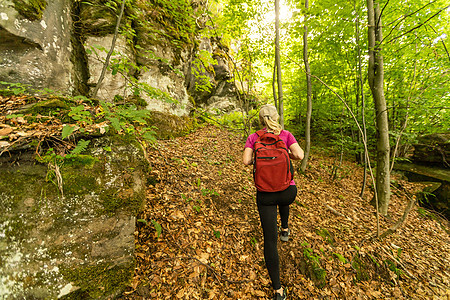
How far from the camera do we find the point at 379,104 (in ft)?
17.2

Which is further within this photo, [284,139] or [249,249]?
[249,249]

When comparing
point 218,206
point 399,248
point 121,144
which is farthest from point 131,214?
point 399,248

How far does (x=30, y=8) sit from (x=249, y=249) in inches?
258

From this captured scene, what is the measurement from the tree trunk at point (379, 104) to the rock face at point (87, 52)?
5527 millimetres

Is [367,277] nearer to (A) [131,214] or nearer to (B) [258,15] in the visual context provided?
(A) [131,214]

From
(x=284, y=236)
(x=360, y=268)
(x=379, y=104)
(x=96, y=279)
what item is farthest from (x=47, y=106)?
(x=379, y=104)

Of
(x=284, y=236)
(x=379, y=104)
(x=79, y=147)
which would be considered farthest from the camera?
(x=379, y=104)

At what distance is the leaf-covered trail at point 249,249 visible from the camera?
2.59m

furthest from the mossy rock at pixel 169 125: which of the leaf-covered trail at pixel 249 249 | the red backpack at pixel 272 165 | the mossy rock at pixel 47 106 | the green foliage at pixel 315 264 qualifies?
the green foliage at pixel 315 264

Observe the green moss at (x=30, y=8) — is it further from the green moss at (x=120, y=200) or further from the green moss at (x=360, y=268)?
the green moss at (x=360, y=268)

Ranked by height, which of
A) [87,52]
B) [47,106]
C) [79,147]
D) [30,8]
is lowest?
[79,147]

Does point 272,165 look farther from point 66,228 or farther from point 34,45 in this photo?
point 34,45

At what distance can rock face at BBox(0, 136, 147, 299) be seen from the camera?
175cm

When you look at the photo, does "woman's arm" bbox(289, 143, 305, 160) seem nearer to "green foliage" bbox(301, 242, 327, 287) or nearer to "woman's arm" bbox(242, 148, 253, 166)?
"woman's arm" bbox(242, 148, 253, 166)
